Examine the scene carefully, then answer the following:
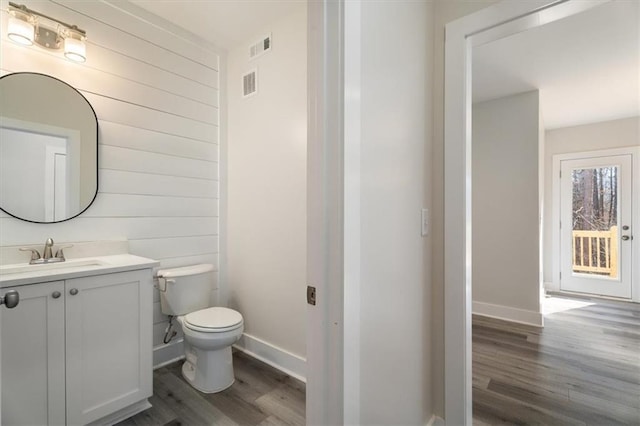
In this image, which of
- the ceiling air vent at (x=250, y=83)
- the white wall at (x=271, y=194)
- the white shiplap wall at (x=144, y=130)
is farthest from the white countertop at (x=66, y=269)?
the ceiling air vent at (x=250, y=83)

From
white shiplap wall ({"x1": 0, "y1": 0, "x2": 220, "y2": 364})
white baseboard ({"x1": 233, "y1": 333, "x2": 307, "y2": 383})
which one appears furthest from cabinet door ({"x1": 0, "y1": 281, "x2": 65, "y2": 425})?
white baseboard ({"x1": 233, "y1": 333, "x2": 307, "y2": 383})

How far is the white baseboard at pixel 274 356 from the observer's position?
2090 mm

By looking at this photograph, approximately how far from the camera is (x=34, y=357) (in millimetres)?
1327

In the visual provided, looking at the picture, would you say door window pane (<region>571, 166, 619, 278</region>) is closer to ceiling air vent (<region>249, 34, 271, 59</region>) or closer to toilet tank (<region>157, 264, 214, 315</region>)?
ceiling air vent (<region>249, 34, 271, 59</region>)

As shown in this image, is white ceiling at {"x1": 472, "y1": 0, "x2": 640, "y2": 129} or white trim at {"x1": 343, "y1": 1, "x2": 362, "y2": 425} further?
white ceiling at {"x1": 472, "y1": 0, "x2": 640, "y2": 129}

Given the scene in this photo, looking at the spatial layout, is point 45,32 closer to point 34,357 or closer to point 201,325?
point 34,357

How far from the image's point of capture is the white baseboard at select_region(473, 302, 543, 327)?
3.20 metres

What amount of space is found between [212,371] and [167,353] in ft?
1.93

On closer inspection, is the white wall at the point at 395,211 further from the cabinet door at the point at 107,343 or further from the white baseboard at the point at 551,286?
the white baseboard at the point at 551,286

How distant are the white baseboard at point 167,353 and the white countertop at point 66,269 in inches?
32.4

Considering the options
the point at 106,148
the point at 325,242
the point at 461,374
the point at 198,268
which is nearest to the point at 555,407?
the point at 461,374

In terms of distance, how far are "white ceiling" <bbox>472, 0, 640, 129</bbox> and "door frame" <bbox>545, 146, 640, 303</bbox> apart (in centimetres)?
57

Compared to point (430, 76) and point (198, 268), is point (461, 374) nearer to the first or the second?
point (430, 76)

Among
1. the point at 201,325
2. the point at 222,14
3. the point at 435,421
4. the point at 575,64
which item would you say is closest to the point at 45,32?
the point at 222,14
